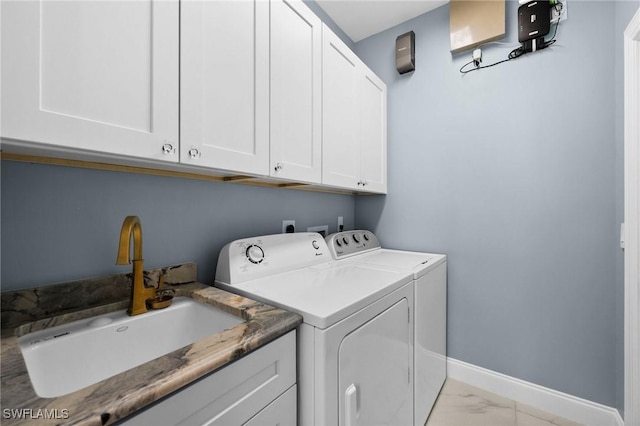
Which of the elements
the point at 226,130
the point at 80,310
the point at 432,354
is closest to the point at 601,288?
the point at 432,354

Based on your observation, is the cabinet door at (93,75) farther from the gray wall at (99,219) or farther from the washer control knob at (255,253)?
the washer control knob at (255,253)

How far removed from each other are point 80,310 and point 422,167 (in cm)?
219

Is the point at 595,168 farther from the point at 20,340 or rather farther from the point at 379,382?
the point at 20,340

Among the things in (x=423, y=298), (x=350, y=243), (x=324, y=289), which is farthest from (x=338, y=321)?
(x=350, y=243)

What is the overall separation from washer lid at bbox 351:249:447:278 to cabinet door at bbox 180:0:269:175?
0.96 meters

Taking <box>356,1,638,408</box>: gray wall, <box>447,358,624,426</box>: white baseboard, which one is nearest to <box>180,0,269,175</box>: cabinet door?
<box>356,1,638,408</box>: gray wall

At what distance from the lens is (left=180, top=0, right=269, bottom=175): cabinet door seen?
36.2 inches

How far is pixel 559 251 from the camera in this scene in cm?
171

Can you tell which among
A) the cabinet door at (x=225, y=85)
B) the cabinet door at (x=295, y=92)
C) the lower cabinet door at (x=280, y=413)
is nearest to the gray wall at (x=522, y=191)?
the cabinet door at (x=295, y=92)

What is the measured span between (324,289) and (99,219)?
2.97 ft

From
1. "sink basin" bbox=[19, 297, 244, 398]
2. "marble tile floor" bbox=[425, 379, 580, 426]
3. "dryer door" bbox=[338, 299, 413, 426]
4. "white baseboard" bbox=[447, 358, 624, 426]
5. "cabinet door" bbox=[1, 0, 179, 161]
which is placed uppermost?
"cabinet door" bbox=[1, 0, 179, 161]

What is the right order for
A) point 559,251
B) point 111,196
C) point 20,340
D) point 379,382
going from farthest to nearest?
point 559,251 → point 379,382 → point 111,196 → point 20,340

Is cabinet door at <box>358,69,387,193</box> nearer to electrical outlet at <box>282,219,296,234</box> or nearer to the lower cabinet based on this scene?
electrical outlet at <box>282,219,296,234</box>

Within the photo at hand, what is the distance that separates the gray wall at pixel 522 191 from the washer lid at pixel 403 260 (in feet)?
0.59
